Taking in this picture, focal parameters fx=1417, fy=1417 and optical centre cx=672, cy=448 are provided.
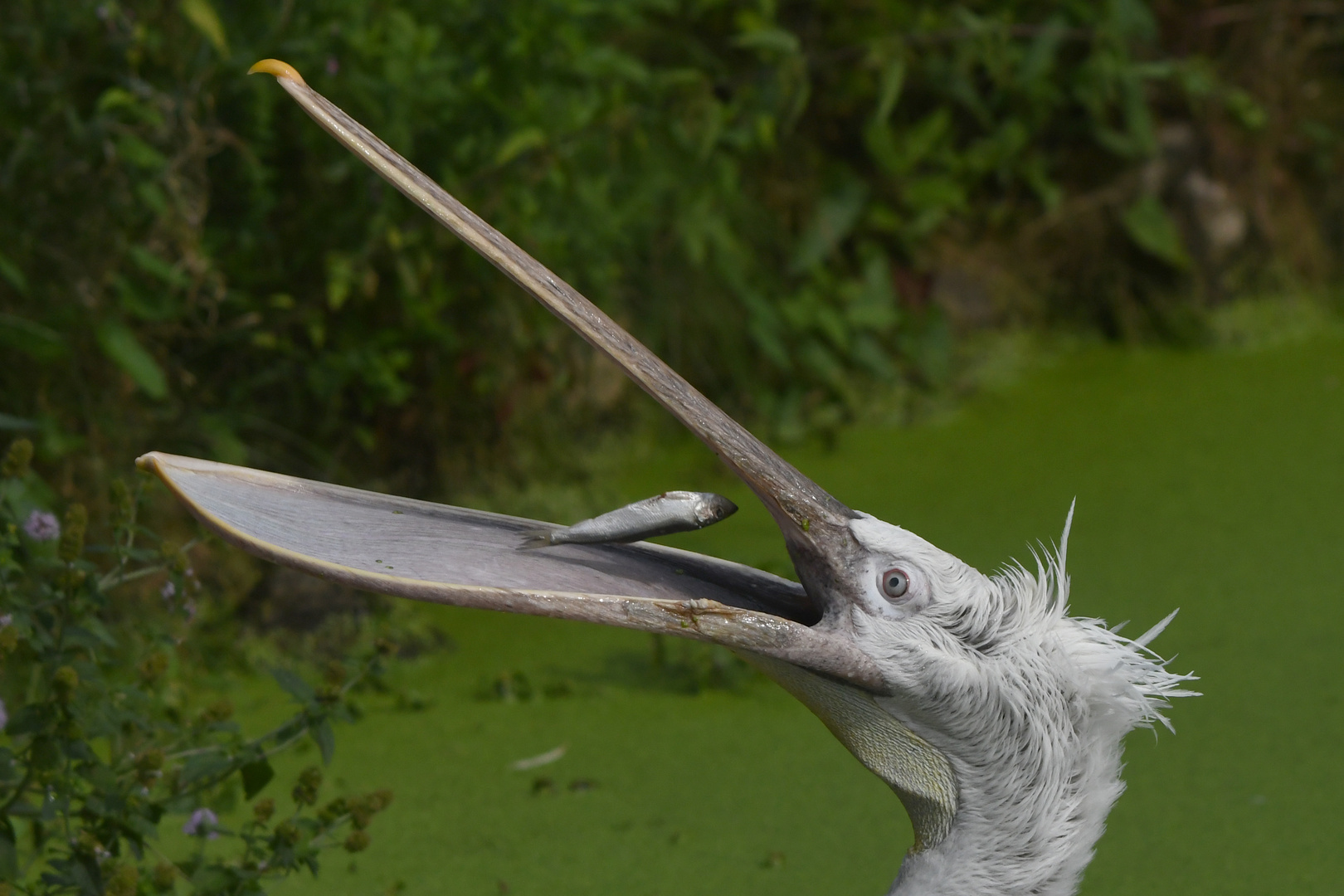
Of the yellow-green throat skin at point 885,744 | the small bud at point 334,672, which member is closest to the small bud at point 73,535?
the small bud at point 334,672

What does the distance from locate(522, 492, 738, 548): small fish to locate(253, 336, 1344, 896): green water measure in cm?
86

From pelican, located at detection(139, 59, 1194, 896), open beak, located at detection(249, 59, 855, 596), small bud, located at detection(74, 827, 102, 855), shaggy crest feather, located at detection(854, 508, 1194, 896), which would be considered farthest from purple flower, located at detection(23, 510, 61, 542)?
shaggy crest feather, located at detection(854, 508, 1194, 896)

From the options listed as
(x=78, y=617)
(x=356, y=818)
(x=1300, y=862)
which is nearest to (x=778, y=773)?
(x=1300, y=862)

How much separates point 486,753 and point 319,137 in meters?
1.27

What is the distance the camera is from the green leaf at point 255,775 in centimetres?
169

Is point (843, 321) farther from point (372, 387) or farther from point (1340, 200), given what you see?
point (1340, 200)

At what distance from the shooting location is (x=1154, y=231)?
396cm

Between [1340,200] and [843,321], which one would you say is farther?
[1340,200]

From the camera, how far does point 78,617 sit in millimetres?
1609

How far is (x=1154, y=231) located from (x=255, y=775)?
308 centimetres

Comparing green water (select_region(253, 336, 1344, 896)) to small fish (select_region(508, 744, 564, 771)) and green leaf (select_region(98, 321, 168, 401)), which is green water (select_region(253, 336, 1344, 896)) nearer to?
small fish (select_region(508, 744, 564, 771))

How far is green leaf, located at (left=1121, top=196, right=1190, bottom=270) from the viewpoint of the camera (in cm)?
394

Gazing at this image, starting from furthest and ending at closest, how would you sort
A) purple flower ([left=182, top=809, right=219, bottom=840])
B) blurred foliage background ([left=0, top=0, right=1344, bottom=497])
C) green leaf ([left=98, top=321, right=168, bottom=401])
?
blurred foliage background ([left=0, top=0, right=1344, bottom=497])
green leaf ([left=98, top=321, right=168, bottom=401])
purple flower ([left=182, top=809, right=219, bottom=840])

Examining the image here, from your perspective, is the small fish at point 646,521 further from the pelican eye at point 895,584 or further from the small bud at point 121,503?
the small bud at point 121,503
